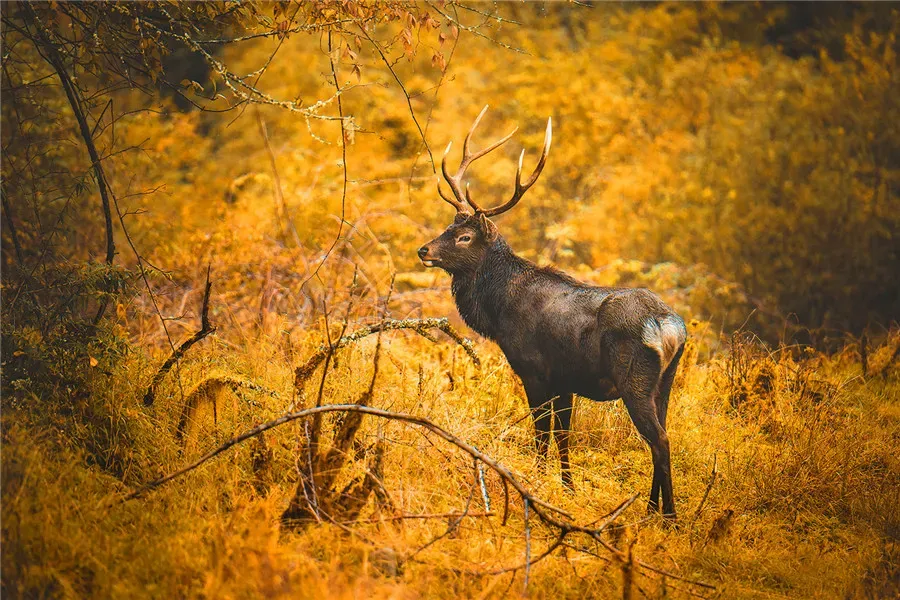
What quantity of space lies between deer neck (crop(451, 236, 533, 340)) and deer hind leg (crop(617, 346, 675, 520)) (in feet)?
4.03

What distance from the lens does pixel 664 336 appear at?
16.9 ft

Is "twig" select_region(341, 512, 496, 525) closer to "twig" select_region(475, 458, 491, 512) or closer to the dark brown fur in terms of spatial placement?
"twig" select_region(475, 458, 491, 512)

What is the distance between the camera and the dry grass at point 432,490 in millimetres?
3596

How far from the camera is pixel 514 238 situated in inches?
699

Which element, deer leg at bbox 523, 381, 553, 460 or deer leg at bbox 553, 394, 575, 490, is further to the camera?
deer leg at bbox 523, 381, 553, 460

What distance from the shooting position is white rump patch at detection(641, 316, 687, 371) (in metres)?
5.11

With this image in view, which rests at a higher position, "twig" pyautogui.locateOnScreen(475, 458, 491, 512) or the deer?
the deer

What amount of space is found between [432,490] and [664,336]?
5.71ft

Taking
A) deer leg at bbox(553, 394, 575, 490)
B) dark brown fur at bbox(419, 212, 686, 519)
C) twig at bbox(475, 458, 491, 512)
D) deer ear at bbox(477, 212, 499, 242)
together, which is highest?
deer ear at bbox(477, 212, 499, 242)

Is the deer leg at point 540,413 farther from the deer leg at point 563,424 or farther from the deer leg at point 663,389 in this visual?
the deer leg at point 663,389

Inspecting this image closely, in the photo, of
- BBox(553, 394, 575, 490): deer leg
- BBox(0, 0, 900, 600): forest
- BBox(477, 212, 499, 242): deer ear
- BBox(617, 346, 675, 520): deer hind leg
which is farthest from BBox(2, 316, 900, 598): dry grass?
BBox(477, 212, 499, 242): deer ear

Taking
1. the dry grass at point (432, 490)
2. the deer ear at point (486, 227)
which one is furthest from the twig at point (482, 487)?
the deer ear at point (486, 227)

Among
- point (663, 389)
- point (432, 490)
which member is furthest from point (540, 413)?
point (432, 490)

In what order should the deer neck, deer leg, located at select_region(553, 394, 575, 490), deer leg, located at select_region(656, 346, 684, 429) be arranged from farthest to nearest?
the deer neck
deer leg, located at select_region(553, 394, 575, 490)
deer leg, located at select_region(656, 346, 684, 429)
